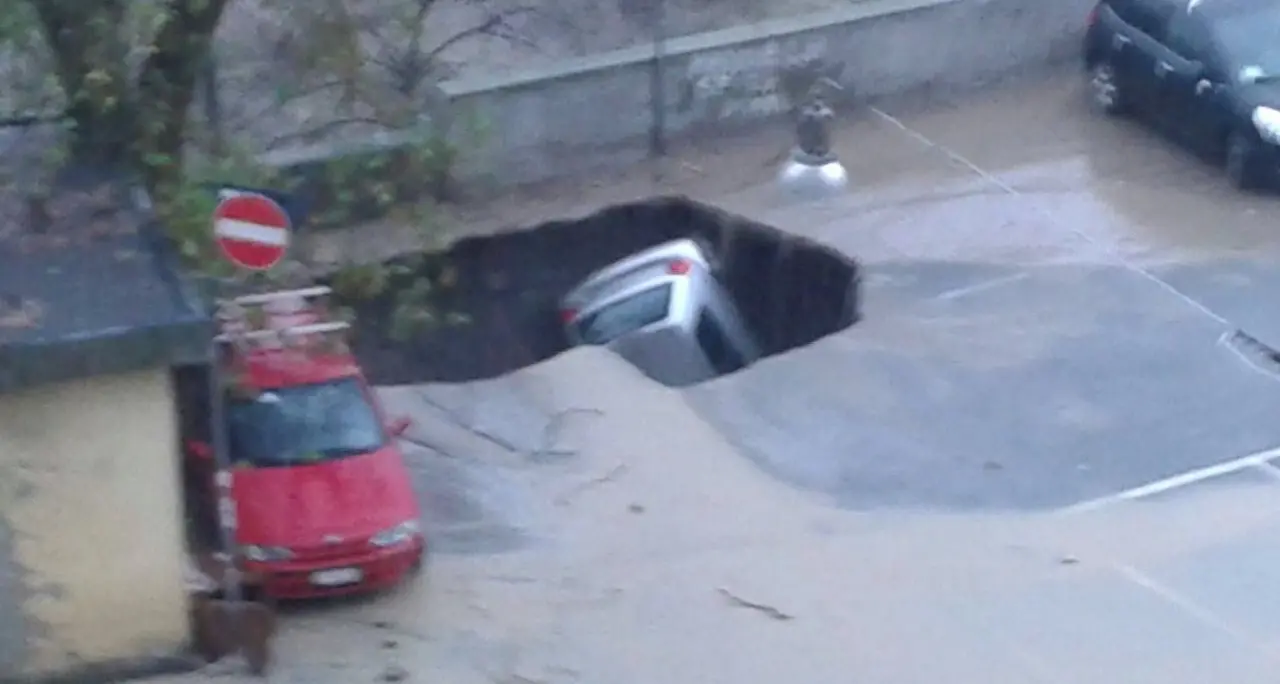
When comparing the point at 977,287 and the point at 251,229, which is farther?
the point at 977,287

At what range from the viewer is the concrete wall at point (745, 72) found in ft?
62.0

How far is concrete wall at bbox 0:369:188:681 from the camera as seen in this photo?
1026 cm

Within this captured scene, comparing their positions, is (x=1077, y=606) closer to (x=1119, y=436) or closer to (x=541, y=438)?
(x=1119, y=436)

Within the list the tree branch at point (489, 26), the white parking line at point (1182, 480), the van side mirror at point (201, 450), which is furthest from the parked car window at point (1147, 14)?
the van side mirror at point (201, 450)

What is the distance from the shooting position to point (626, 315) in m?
16.1

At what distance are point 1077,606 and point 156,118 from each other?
6001 mm

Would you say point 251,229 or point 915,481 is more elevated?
point 251,229

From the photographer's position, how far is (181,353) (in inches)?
397

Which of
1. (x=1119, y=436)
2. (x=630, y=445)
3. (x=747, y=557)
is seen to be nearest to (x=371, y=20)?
(x=630, y=445)

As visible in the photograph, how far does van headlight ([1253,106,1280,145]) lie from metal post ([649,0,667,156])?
5.51m

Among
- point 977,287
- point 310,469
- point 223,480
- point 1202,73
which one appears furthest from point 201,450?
point 1202,73

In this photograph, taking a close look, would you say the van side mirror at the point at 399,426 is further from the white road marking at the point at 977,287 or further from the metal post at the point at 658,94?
the metal post at the point at 658,94

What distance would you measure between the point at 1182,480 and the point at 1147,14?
778 centimetres

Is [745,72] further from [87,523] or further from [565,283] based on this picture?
[87,523]
